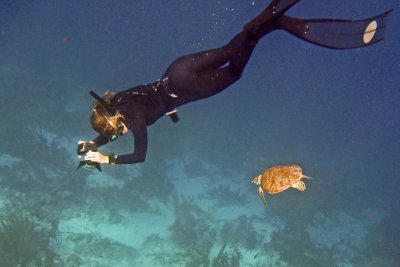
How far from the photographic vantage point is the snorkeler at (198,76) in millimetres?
3119

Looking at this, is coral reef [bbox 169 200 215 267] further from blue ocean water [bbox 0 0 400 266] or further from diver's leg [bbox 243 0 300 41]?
diver's leg [bbox 243 0 300 41]

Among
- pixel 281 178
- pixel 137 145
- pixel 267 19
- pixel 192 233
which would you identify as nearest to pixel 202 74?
pixel 267 19

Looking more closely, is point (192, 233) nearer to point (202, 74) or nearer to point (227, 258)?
point (227, 258)

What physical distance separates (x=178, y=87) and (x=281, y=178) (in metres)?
2.93

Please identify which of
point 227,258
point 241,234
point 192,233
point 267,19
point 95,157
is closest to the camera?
point 267,19

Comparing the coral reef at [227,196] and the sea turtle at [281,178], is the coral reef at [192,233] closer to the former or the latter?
the coral reef at [227,196]

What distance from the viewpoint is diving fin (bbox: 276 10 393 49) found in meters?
3.10

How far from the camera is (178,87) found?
13.8 feet

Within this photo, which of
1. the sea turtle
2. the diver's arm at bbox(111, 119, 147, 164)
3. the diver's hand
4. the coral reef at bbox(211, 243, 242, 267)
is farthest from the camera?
the coral reef at bbox(211, 243, 242, 267)

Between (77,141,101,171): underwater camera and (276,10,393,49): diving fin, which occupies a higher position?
(276,10,393,49): diving fin

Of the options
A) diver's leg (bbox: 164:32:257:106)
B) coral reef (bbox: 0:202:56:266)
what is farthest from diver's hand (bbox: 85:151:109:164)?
coral reef (bbox: 0:202:56:266)

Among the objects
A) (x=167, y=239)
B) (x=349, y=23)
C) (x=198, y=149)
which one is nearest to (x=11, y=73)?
(x=198, y=149)

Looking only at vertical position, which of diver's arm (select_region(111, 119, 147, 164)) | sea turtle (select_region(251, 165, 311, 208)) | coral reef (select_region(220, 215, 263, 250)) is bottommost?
coral reef (select_region(220, 215, 263, 250))

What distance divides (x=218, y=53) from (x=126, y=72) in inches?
1195
